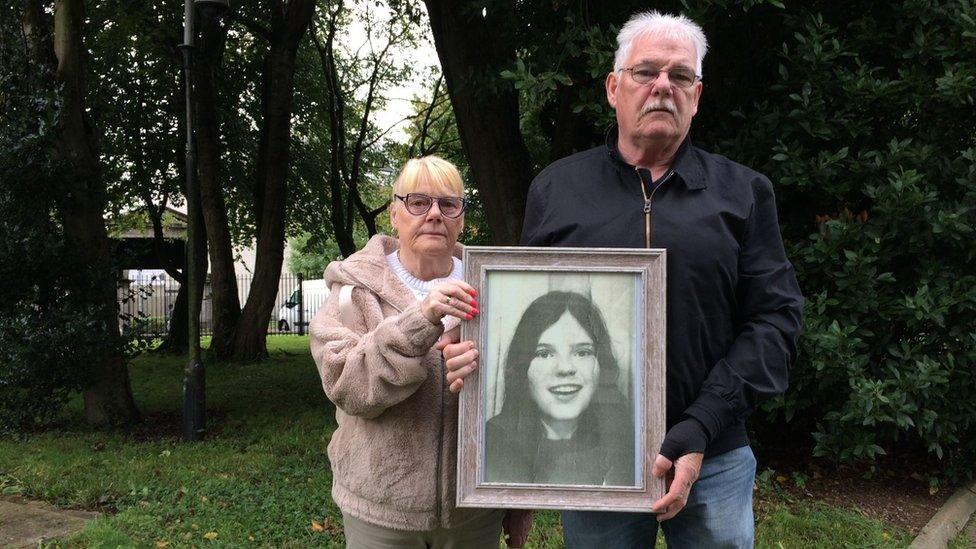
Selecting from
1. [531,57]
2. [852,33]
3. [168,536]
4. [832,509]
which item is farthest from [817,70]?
[168,536]

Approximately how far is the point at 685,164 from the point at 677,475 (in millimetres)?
875

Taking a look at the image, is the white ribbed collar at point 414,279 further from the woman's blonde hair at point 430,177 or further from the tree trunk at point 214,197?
the tree trunk at point 214,197

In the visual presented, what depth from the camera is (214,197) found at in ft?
49.2

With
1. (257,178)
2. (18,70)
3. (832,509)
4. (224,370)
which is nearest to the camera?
(832,509)

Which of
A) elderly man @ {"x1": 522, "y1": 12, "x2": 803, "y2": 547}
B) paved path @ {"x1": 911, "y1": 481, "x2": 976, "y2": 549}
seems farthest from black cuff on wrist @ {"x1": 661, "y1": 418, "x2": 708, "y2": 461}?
paved path @ {"x1": 911, "y1": 481, "x2": 976, "y2": 549}

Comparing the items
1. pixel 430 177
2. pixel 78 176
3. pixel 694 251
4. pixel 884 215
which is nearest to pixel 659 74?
pixel 694 251

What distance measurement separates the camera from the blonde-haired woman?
230 centimetres

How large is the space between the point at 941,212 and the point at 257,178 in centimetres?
1377

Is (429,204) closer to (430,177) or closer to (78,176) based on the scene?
(430,177)

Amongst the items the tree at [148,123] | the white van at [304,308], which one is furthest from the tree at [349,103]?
the white van at [304,308]

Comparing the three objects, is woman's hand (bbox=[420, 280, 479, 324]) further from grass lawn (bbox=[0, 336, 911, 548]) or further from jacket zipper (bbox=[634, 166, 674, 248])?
grass lawn (bbox=[0, 336, 911, 548])

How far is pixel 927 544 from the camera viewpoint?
497 cm

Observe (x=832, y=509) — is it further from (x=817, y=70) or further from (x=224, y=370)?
(x=224, y=370)

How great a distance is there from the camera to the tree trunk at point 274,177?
14.6 m
